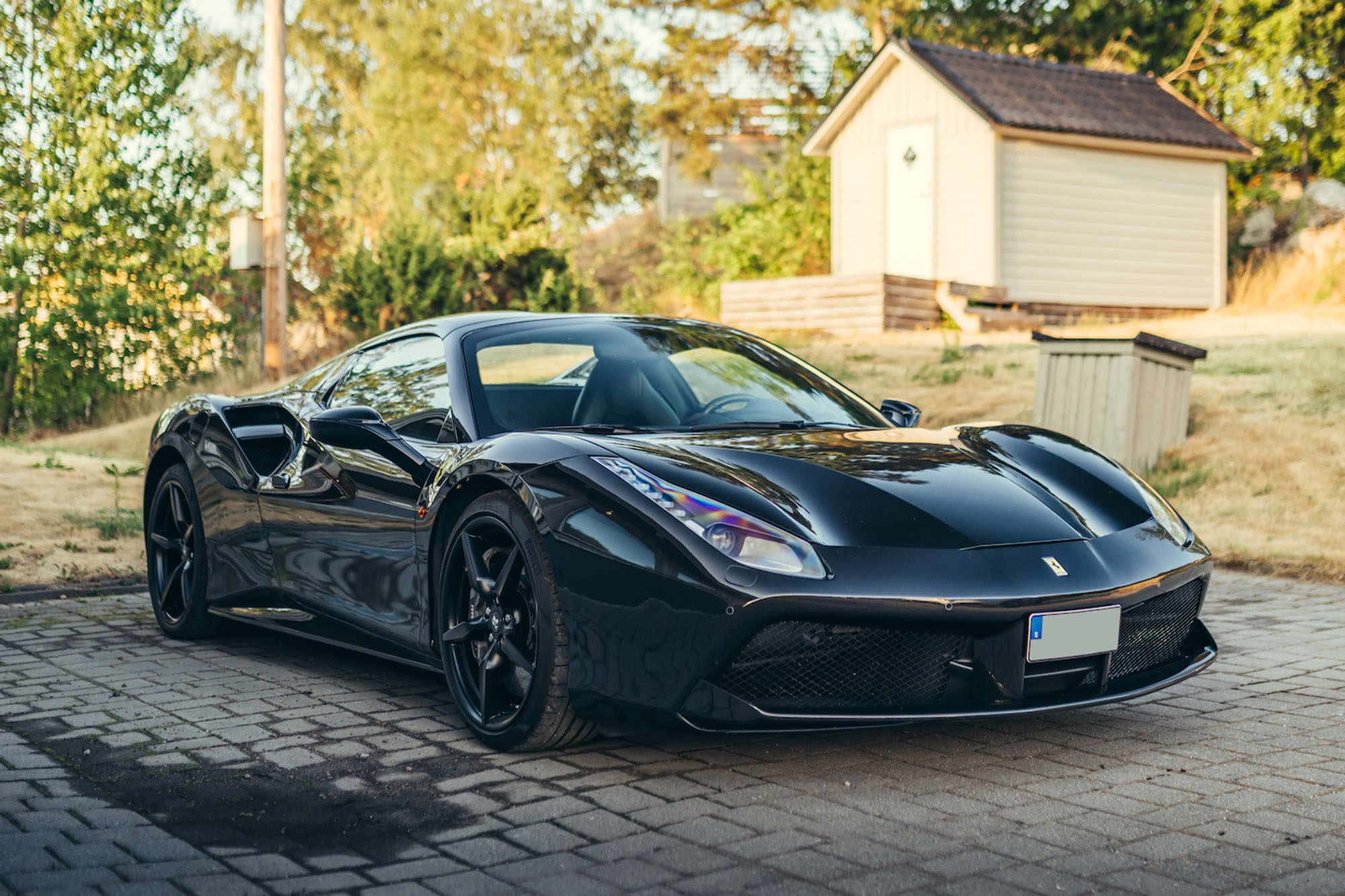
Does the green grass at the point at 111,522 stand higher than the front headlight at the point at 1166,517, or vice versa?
the front headlight at the point at 1166,517

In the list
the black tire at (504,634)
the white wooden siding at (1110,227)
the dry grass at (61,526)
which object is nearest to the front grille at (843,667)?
the black tire at (504,634)

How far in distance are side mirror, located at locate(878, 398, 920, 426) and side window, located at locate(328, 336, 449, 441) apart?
1630 mm

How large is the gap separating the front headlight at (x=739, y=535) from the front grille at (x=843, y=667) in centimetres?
14

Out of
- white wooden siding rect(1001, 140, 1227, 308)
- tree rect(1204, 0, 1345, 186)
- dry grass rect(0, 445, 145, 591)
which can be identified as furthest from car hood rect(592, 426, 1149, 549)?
tree rect(1204, 0, 1345, 186)

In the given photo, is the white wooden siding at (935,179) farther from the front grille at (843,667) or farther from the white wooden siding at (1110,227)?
the front grille at (843,667)

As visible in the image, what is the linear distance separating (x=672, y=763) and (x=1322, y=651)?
288cm

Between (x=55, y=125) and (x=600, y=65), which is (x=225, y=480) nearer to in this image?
(x=55, y=125)

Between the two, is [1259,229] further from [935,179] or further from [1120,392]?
[1120,392]

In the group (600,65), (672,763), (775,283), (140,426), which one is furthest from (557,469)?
(600,65)

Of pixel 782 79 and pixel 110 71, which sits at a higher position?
pixel 782 79

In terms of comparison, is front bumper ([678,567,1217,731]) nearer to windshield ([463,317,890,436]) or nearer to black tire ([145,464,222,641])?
windshield ([463,317,890,436])

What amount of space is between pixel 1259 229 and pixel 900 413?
79.6 ft

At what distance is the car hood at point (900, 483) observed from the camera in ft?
11.3

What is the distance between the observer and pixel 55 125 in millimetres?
17500
